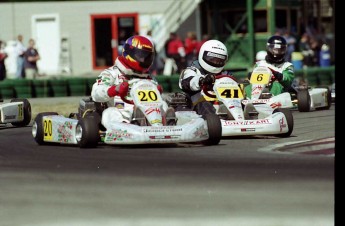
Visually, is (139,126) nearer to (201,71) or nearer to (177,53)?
(201,71)

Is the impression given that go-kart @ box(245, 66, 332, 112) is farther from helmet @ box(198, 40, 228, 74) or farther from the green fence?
the green fence

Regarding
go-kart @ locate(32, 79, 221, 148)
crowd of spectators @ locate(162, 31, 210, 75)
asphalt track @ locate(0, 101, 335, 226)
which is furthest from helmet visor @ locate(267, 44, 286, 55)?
crowd of spectators @ locate(162, 31, 210, 75)

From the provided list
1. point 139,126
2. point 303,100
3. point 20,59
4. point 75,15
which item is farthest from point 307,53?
point 139,126

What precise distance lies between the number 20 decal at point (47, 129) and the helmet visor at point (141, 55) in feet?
3.77

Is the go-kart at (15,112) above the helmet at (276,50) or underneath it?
underneath

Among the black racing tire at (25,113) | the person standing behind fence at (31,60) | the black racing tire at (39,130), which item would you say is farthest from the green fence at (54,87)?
the black racing tire at (39,130)

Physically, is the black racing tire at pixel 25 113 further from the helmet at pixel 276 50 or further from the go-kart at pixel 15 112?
the helmet at pixel 276 50

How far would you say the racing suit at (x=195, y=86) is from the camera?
11719 mm

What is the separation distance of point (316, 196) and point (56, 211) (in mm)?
1831

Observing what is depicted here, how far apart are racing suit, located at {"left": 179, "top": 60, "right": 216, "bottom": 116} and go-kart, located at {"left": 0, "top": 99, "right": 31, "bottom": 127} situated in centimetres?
283

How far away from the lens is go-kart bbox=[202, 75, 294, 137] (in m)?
11.2

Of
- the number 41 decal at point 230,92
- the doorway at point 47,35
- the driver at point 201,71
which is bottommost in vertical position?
the number 41 decal at point 230,92

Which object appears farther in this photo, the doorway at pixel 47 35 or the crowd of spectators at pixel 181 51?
the doorway at pixel 47 35

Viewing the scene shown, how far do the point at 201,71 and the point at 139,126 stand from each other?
219 cm
